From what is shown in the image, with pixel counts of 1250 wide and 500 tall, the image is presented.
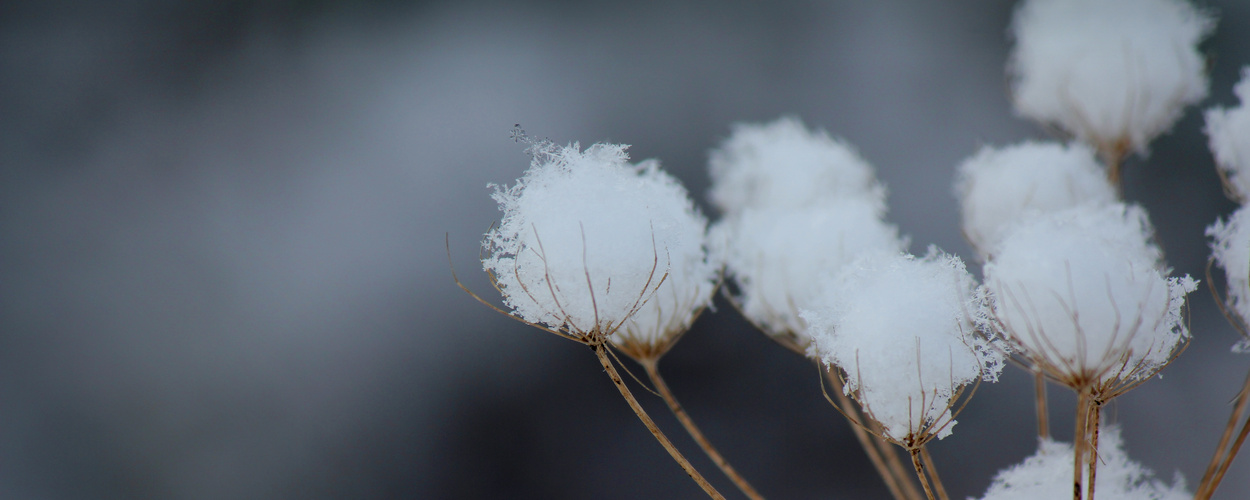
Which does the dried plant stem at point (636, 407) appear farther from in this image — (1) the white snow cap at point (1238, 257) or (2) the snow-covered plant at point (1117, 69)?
(2) the snow-covered plant at point (1117, 69)

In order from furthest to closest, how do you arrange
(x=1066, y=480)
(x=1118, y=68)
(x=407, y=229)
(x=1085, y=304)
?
(x=407, y=229) → (x=1118, y=68) → (x=1066, y=480) → (x=1085, y=304)

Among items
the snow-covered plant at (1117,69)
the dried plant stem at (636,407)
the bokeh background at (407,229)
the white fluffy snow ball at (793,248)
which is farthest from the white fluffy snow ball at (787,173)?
the bokeh background at (407,229)

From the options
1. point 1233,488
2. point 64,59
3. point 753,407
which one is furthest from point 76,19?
point 1233,488

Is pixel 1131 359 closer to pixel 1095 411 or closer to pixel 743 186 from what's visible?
pixel 1095 411

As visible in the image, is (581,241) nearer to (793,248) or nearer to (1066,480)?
(793,248)

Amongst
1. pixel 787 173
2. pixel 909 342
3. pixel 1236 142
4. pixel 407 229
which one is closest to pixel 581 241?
pixel 909 342

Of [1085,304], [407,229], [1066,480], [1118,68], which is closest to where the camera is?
[1085,304]

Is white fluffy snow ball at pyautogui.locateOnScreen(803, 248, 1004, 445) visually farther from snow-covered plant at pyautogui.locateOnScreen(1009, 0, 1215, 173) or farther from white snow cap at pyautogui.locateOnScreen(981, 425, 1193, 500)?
snow-covered plant at pyautogui.locateOnScreen(1009, 0, 1215, 173)
